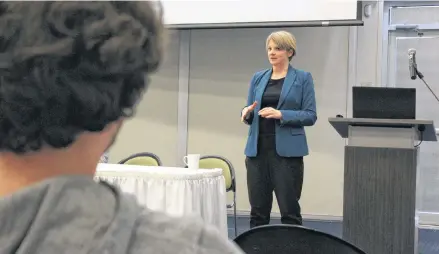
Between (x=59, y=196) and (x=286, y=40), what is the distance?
2604 millimetres

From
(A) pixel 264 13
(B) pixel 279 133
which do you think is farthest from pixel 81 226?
(A) pixel 264 13

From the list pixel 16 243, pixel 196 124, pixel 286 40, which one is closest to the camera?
pixel 16 243

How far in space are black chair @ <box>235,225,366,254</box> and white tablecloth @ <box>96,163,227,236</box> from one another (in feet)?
5.11

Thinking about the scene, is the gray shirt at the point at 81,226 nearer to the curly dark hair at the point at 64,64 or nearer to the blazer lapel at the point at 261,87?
the curly dark hair at the point at 64,64

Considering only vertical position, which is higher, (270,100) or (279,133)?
(270,100)

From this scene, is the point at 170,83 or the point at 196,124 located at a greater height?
the point at 170,83

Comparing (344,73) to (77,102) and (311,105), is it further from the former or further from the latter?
(77,102)

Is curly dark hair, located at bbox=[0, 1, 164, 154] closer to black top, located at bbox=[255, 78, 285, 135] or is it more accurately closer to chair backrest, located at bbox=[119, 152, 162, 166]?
black top, located at bbox=[255, 78, 285, 135]

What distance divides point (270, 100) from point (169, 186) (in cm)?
81

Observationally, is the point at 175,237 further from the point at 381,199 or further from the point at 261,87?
the point at 261,87

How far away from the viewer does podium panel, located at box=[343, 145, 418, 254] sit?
2.45m

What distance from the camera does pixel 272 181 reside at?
292 centimetres

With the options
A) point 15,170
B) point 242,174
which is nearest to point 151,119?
point 242,174

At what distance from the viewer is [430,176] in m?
4.88
